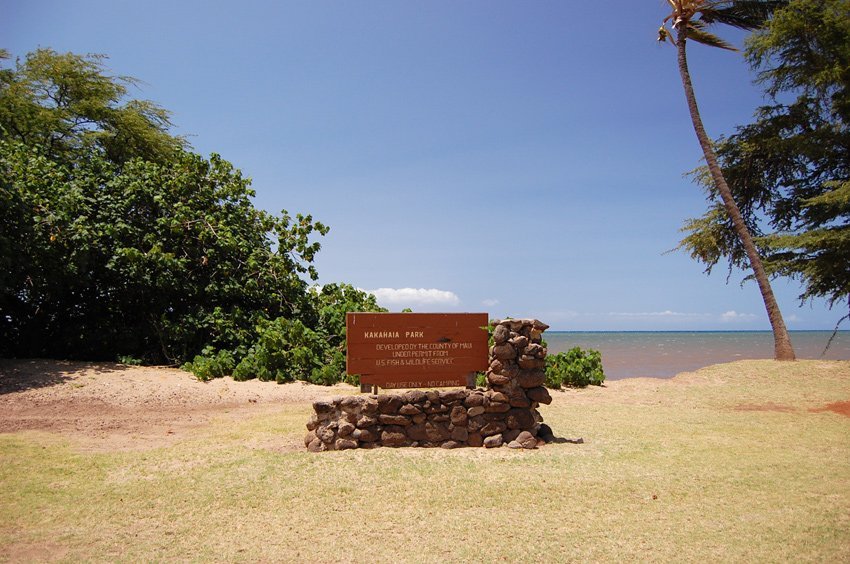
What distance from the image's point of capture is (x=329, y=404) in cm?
761

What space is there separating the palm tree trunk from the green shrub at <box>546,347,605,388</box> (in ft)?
20.6

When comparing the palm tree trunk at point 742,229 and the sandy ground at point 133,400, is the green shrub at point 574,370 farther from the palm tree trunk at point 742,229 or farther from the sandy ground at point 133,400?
the palm tree trunk at point 742,229

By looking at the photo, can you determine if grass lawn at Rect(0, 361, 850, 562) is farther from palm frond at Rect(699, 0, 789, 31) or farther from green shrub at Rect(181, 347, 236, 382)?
palm frond at Rect(699, 0, 789, 31)

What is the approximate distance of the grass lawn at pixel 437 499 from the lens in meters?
4.53

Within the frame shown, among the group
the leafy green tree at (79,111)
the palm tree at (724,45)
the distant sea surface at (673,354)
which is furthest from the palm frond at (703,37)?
the leafy green tree at (79,111)

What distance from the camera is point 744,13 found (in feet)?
65.0

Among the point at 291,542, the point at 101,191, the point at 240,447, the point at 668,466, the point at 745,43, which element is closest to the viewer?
the point at 291,542

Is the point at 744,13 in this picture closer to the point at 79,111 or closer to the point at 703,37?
the point at 703,37

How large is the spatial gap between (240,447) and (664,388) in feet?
34.2

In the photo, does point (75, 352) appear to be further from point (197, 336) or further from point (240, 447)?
point (240, 447)

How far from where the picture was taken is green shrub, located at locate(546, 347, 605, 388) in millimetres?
13797

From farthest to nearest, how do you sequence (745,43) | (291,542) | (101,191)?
→ (745,43)
(101,191)
(291,542)

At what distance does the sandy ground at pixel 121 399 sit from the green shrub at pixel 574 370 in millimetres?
4998

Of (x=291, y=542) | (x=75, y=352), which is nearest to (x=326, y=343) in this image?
(x=75, y=352)
